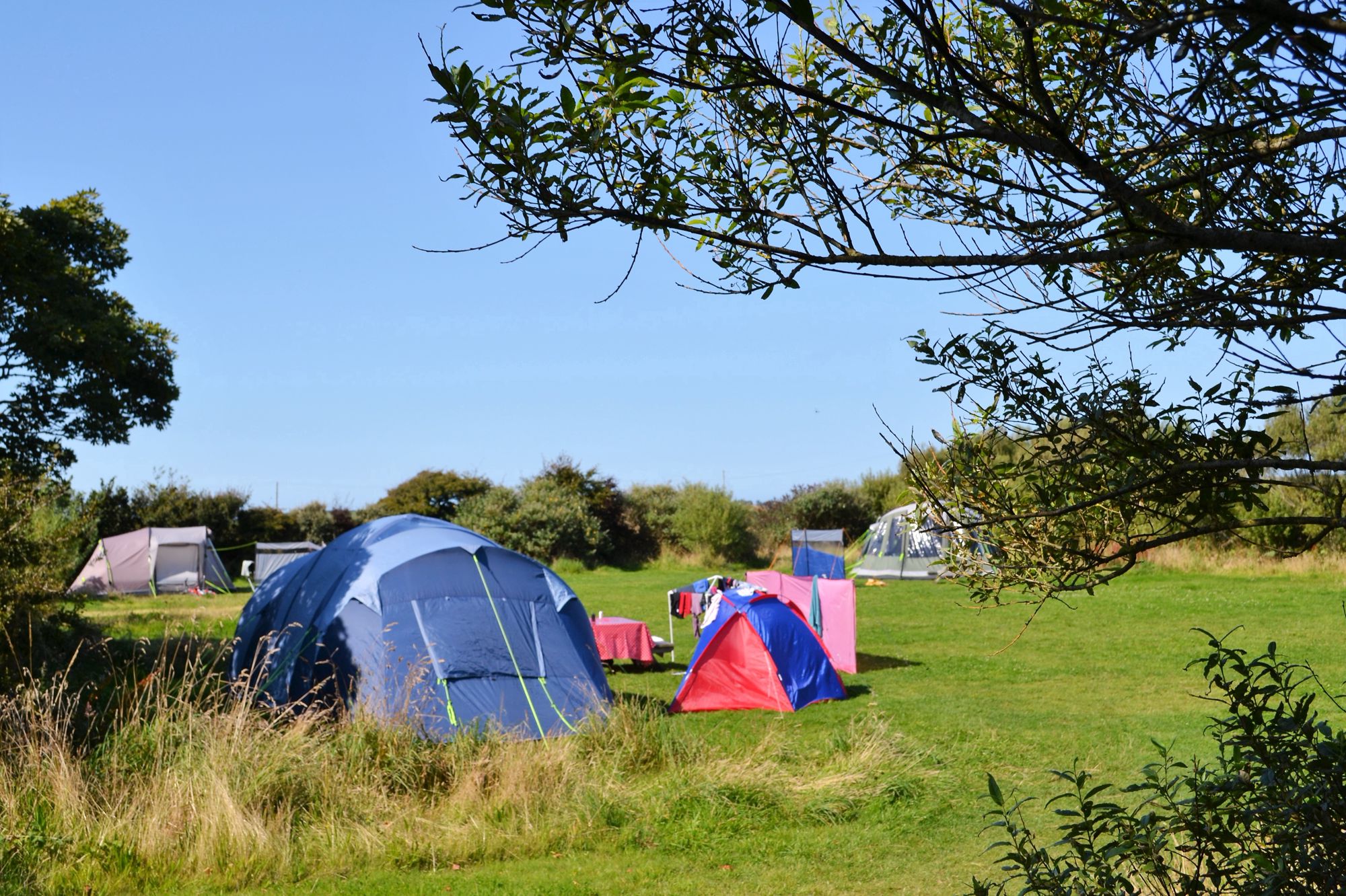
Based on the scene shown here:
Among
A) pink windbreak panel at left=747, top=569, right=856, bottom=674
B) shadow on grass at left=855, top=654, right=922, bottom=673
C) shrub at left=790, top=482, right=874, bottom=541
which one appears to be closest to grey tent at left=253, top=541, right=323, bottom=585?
shrub at left=790, top=482, right=874, bottom=541

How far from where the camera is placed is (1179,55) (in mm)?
1402

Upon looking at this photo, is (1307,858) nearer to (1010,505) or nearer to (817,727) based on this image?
(1010,505)

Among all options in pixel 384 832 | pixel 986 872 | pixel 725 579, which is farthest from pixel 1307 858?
pixel 725 579

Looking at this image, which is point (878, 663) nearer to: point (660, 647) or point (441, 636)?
point (660, 647)

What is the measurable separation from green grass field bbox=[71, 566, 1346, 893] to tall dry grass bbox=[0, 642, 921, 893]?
3.8 inches

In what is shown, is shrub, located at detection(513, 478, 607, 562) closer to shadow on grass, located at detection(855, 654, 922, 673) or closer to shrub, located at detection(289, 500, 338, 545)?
shrub, located at detection(289, 500, 338, 545)

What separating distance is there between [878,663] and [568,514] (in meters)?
18.2

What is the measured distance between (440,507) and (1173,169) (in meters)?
33.3

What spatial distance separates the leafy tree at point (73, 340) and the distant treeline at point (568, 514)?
723cm

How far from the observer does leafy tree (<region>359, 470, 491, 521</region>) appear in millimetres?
34406

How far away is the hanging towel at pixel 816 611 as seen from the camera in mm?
12328

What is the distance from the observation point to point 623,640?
12633 millimetres

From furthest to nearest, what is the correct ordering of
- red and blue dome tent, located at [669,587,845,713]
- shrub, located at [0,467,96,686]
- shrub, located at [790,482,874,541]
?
1. shrub, located at [790,482,874,541]
2. red and blue dome tent, located at [669,587,845,713]
3. shrub, located at [0,467,96,686]

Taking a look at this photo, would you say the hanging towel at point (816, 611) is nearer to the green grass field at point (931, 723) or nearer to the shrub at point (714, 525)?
the green grass field at point (931, 723)
